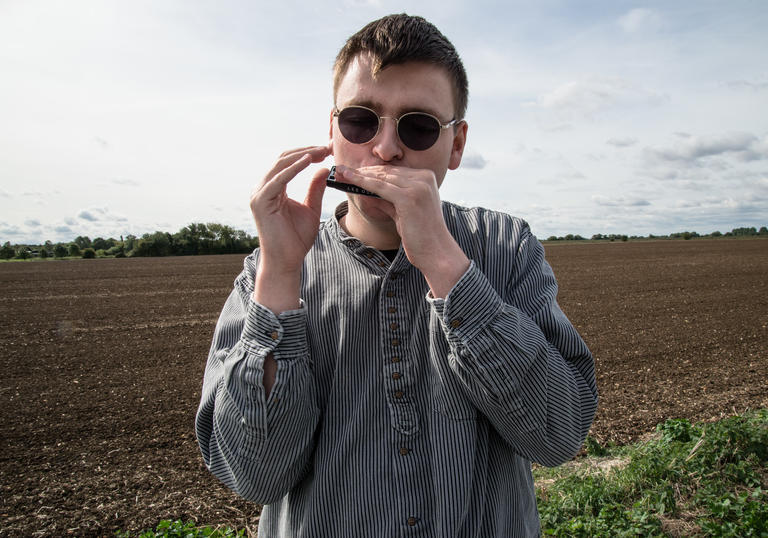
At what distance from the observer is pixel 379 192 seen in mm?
1412

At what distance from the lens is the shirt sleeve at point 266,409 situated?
143cm

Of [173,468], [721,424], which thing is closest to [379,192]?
[721,424]

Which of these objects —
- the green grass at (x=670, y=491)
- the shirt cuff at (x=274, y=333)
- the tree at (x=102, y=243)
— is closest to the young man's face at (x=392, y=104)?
the shirt cuff at (x=274, y=333)

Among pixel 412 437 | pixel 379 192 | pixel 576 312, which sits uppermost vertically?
pixel 379 192

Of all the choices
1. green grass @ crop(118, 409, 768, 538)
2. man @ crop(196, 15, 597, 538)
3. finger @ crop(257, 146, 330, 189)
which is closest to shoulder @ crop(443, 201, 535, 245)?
man @ crop(196, 15, 597, 538)

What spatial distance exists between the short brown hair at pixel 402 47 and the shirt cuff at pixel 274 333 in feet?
2.78

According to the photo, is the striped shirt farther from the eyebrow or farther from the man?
the eyebrow

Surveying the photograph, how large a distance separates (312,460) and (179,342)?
14518 mm

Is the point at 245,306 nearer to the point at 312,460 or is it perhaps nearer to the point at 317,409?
the point at 317,409

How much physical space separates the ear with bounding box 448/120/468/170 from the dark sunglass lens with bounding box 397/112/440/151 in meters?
0.19

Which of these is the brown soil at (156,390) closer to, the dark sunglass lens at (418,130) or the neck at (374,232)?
the neck at (374,232)

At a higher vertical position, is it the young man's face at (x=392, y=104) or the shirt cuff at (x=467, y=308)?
the young man's face at (x=392, y=104)

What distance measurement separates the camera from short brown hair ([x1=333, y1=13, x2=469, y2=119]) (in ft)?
5.23

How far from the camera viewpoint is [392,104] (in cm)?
161
